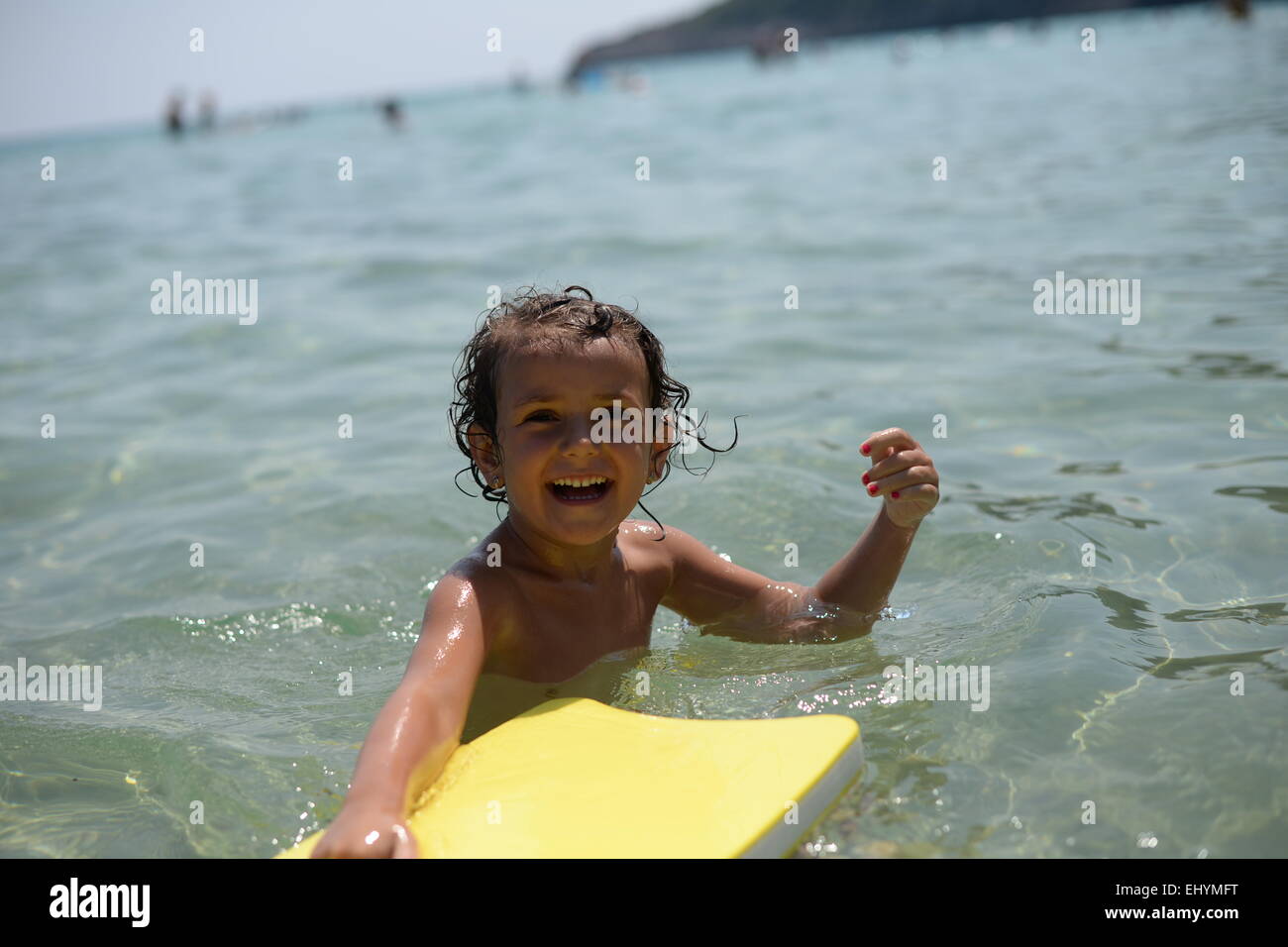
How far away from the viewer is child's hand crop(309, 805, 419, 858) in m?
1.90

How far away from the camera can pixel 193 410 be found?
5.89 metres

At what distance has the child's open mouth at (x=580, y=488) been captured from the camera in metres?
2.61

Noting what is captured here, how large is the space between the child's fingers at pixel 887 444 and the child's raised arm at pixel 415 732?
3.08ft

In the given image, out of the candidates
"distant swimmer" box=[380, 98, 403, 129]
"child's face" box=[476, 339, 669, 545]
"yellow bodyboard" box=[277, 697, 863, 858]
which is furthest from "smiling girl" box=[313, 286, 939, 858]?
"distant swimmer" box=[380, 98, 403, 129]

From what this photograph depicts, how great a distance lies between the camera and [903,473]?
282 cm

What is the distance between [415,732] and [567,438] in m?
0.68

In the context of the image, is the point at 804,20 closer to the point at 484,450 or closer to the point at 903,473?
the point at 903,473

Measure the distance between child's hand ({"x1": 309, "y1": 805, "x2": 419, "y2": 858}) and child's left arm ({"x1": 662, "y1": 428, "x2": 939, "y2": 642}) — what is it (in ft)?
4.24

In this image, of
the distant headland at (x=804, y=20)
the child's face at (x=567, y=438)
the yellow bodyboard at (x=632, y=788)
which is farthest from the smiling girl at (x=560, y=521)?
the distant headland at (x=804, y=20)

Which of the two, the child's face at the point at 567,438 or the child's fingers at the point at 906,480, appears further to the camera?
the child's fingers at the point at 906,480

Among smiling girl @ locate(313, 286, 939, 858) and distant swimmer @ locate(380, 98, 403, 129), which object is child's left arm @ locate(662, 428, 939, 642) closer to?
smiling girl @ locate(313, 286, 939, 858)

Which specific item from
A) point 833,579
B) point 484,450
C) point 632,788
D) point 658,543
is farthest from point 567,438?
point 833,579

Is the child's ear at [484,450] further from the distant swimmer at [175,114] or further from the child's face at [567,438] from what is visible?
the distant swimmer at [175,114]

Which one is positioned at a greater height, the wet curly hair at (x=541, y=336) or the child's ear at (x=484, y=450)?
the wet curly hair at (x=541, y=336)
